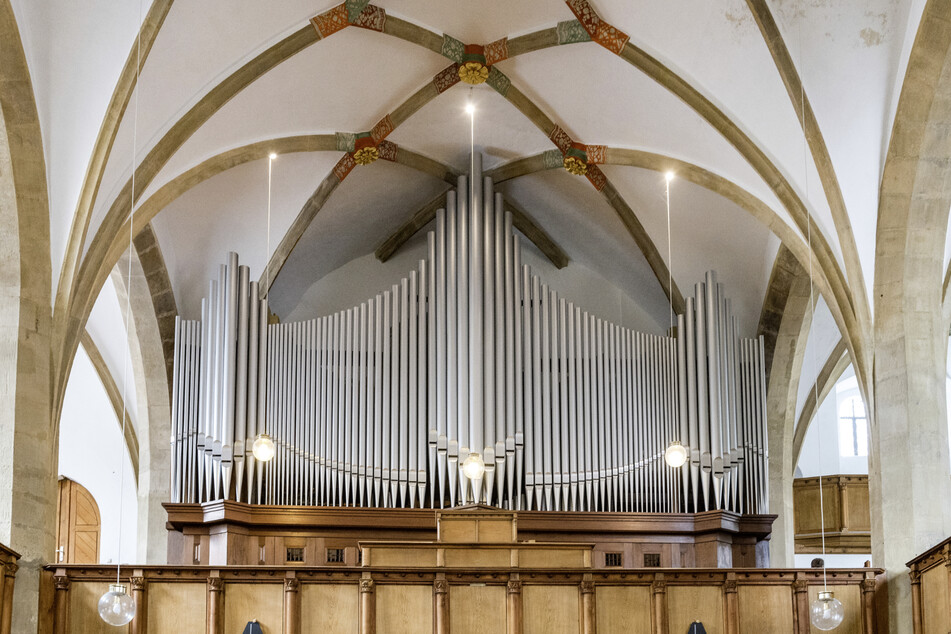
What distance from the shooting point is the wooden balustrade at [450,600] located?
14766mm

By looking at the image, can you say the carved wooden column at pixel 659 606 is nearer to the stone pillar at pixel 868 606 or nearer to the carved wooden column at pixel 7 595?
the stone pillar at pixel 868 606

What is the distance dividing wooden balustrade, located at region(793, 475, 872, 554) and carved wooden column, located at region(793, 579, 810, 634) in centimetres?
924

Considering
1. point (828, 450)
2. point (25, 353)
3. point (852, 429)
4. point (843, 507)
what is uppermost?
point (852, 429)

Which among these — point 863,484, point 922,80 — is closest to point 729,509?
point 922,80

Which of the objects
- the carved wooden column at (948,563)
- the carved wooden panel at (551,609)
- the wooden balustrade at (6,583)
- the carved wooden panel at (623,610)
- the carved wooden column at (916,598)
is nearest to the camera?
the carved wooden column at (948,563)

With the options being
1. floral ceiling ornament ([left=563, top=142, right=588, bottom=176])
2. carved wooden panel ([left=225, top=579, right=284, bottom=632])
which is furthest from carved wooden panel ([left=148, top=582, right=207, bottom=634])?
floral ceiling ornament ([left=563, top=142, right=588, bottom=176])

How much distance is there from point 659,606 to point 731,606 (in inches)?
30.8

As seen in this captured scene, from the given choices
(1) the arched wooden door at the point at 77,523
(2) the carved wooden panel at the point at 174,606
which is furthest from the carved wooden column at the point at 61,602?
(1) the arched wooden door at the point at 77,523

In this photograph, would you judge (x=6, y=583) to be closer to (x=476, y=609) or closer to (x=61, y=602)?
(x=61, y=602)

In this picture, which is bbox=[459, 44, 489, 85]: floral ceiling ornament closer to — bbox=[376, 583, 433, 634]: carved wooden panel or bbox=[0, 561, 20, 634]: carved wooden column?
bbox=[376, 583, 433, 634]: carved wooden panel

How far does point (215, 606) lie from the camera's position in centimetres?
1477

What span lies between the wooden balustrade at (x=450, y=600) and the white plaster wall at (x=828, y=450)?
11242 mm

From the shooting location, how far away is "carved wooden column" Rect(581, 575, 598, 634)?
14969 mm

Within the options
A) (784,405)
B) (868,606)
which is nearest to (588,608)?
(868,606)
